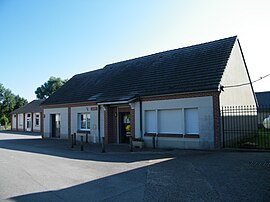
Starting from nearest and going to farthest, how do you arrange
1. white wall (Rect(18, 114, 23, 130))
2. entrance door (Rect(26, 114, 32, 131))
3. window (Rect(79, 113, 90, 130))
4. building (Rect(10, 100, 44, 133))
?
window (Rect(79, 113, 90, 130)) → building (Rect(10, 100, 44, 133)) → entrance door (Rect(26, 114, 32, 131)) → white wall (Rect(18, 114, 23, 130))

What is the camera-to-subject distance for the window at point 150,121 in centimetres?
1654

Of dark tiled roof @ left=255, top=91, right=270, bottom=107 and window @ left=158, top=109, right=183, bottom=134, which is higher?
dark tiled roof @ left=255, top=91, right=270, bottom=107

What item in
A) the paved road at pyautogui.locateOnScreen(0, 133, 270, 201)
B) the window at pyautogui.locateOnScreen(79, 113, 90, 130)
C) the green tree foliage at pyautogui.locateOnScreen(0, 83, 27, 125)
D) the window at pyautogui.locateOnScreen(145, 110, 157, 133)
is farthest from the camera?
the green tree foliage at pyautogui.locateOnScreen(0, 83, 27, 125)

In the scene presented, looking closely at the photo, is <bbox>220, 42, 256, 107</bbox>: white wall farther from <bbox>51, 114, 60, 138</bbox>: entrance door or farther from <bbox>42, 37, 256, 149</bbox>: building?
<bbox>51, 114, 60, 138</bbox>: entrance door

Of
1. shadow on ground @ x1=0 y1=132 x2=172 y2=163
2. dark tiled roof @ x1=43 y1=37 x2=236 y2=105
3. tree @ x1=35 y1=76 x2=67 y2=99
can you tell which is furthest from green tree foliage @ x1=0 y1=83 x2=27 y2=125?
shadow on ground @ x1=0 y1=132 x2=172 y2=163

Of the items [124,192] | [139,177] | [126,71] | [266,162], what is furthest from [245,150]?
[126,71]

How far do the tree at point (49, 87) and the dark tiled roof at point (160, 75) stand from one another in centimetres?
5245

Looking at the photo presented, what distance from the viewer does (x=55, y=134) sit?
85.5ft

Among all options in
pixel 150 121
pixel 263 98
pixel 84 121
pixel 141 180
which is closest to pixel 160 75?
pixel 150 121

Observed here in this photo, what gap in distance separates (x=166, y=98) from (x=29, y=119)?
3102 centimetres

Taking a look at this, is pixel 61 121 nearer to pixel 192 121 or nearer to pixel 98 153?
pixel 98 153

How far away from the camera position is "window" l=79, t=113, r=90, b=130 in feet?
71.1

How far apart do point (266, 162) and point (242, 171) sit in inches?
80.0

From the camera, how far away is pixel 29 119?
40406 millimetres
